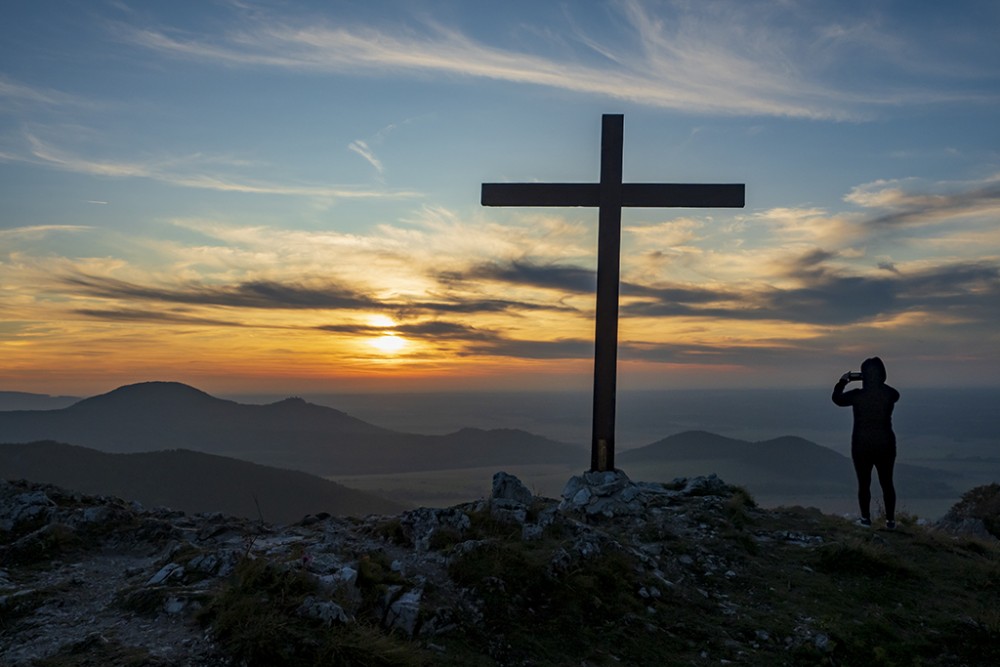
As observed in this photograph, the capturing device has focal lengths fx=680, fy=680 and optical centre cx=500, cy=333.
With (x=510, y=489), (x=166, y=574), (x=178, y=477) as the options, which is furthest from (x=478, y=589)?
(x=178, y=477)

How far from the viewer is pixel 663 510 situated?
12039 millimetres

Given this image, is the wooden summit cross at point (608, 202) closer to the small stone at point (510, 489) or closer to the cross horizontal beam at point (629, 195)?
the cross horizontal beam at point (629, 195)

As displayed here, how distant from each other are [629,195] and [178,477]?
4785 cm

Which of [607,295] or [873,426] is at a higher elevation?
[607,295]

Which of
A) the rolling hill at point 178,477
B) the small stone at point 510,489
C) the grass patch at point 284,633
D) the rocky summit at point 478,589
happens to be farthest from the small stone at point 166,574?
the rolling hill at point 178,477

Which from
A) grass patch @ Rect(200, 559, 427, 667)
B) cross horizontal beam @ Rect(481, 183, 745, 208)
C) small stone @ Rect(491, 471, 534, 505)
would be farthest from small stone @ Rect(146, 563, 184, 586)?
cross horizontal beam @ Rect(481, 183, 745, 208)

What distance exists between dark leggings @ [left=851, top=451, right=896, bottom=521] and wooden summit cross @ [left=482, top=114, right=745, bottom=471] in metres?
4.63

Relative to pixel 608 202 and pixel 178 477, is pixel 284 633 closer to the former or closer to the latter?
pixel 608 202

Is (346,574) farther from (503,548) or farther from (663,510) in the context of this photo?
(663,510)

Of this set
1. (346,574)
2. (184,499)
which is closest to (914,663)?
(346,574)

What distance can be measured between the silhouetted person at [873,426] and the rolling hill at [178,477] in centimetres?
3719

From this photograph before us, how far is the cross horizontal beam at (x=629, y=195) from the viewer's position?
14.7 meters

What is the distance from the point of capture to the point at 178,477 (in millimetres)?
51500

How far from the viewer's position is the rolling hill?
47656 millimetres
